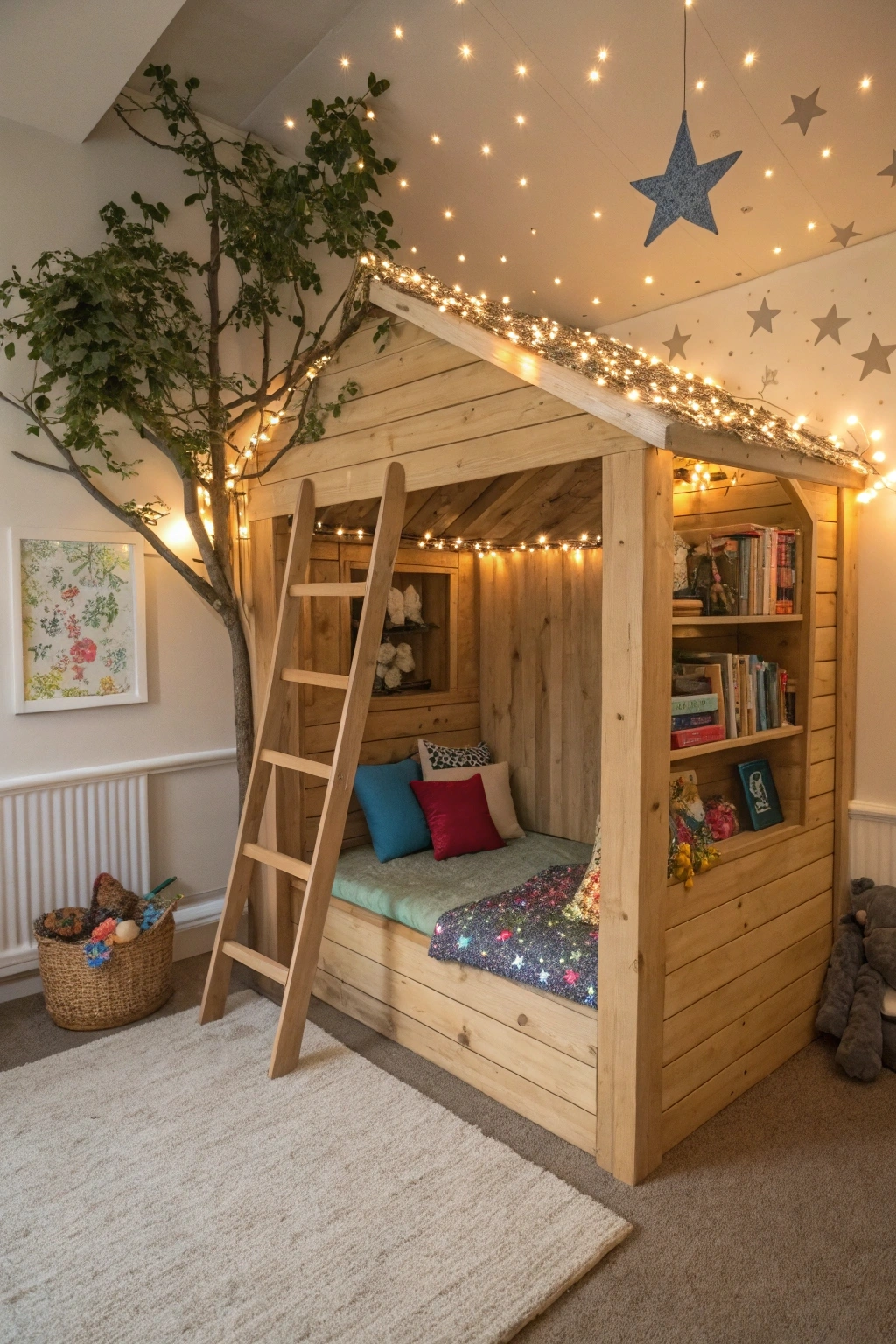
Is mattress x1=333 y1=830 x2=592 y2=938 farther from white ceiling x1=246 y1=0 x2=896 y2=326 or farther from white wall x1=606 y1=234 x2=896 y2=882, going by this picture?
white ceiling x1=246 y1=0 x2=896 y2=326

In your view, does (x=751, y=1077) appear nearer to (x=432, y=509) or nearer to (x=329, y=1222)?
(x=329, y=1222)

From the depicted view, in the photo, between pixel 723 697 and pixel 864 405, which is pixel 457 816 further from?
pixel 864 405

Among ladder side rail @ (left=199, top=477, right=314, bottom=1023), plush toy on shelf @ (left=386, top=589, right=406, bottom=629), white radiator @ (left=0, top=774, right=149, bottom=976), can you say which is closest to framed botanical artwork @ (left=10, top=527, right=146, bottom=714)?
white radiator @ (left=0, top=774, right=149, bottom=976)

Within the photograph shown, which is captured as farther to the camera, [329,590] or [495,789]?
[495,789]

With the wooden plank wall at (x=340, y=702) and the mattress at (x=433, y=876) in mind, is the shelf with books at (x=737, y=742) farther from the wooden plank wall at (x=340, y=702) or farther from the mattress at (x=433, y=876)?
the wooden plank wall at (x=340, y=702)

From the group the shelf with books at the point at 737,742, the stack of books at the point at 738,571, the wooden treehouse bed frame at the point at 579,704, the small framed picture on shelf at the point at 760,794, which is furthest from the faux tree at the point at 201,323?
the small framed picture on shelf at the point at 760,794

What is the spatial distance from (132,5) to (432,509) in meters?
1.79

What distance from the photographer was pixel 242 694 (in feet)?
10.7

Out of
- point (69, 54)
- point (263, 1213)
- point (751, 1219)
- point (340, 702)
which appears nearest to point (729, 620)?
point (751, 1219)

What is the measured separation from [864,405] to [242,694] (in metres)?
2.53

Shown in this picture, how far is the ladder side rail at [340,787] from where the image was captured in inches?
98.0

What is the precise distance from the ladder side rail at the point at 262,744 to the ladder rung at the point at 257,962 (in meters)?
0.04

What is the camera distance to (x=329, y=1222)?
1.90 m

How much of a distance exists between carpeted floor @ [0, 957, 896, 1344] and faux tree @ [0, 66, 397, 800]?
6.62 feet
